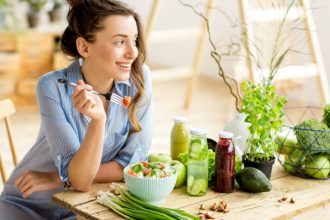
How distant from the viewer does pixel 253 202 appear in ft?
6.23

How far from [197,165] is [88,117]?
0.45 meters

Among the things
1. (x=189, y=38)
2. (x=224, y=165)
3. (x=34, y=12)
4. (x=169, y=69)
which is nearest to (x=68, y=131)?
(x=224, y=165)

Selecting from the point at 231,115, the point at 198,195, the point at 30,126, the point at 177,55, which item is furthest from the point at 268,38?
the point at 198,195

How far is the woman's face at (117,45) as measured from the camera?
2.10 metres

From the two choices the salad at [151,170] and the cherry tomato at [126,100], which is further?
the cherry tomato at [126,100]

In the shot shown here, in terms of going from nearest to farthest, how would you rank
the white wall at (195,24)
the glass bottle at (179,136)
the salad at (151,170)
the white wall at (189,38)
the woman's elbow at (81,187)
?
the salad at (151,170)
the woman's elbow at (81,187)
the glass bottle at (179,136)
the white wall at (195,24)
the white wall at (189,38)

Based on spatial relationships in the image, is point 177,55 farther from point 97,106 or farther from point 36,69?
point 97,106

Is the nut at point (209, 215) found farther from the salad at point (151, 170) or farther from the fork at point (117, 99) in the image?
the fork at point (117, 99)

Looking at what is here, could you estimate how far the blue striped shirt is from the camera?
2.07 m

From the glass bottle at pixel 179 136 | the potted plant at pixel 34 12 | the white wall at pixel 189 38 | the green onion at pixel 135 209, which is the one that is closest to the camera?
the green onion at pixel 135 209

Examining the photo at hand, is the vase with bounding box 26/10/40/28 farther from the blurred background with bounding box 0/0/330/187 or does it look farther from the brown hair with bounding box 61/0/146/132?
the brown hair with bounding box 61/0/146/132

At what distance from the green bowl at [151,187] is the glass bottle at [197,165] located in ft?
0.36

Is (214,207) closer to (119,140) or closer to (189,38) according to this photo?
(119,140)

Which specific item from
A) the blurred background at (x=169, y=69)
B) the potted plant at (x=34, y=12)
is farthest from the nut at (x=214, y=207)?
the potted plant at (x=34, y=12)
